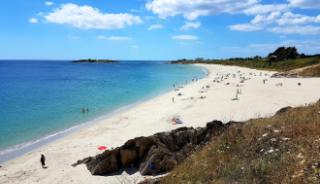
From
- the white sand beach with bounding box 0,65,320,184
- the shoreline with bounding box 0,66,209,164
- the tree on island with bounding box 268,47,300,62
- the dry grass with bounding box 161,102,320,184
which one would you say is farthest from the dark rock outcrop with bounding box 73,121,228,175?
the tree on island with bounding box 268,47,300,62

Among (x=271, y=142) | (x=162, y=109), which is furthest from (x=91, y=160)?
(x=162, y=109)

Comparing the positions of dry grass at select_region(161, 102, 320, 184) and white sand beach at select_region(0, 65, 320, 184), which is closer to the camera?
dry grass at select_region(161, 102, 320, 184)

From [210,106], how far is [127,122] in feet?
29.4

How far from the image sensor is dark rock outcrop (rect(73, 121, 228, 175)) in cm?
1332

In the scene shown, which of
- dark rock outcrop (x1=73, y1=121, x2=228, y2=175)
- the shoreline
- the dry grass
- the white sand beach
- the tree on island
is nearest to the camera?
the dry grass

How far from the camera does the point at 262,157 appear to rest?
8.41 metres

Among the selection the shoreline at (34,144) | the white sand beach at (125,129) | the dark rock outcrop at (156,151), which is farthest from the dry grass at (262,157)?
the shoreline at (34,144)

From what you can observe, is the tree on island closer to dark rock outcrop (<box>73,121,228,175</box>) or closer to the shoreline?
the shoreline

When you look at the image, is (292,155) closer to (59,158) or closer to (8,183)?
(8,183)

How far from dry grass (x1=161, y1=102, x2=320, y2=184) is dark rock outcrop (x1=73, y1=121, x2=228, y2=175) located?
115 inches

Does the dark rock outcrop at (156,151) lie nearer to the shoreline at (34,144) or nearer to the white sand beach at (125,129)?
the white sand beach at (125,129)

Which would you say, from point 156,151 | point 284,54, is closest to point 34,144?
point 156,151

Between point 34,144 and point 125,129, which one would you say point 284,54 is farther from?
point 34,144

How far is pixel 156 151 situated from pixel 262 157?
5697 mm
